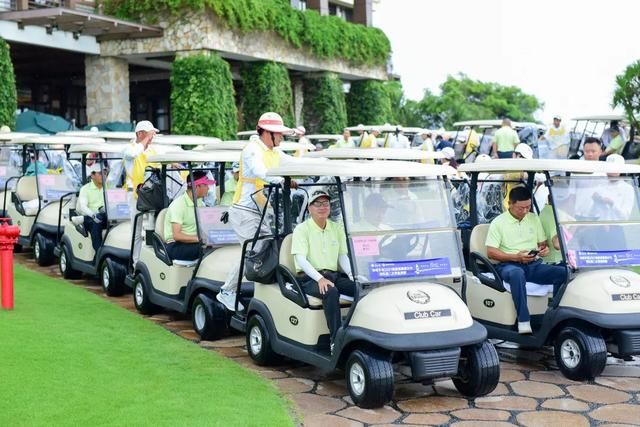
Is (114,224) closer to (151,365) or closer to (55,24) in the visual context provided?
(151,365)

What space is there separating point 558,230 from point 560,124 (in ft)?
44.1

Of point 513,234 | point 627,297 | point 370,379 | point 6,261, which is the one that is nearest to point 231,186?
point 6,261

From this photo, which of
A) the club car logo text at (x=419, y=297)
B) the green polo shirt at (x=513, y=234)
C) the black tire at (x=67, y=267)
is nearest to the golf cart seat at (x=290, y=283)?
the club car logo text at (x=419, y=297)

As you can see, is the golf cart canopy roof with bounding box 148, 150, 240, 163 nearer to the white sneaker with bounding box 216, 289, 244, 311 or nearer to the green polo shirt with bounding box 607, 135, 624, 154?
the white sneaker with bounding box 216, 289, 244, 311

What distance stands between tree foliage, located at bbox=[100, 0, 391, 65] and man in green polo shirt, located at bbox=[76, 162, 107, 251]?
43.5 ft

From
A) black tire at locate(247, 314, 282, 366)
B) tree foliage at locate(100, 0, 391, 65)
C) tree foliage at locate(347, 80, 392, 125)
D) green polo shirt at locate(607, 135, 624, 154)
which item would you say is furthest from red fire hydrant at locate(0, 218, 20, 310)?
tree foliage at locate(347, 80, 392, 125)

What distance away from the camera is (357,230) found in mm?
5992

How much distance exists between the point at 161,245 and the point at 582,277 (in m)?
3.85

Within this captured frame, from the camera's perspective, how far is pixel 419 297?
5805 mm

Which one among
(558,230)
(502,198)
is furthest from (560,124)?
(558,230)

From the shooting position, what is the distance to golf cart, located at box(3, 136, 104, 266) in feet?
37.9

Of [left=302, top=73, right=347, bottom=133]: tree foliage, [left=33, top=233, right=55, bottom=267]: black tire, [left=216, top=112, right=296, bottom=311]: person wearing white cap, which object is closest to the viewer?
[left=216, top=112, right=296, bottom=311]: person wearing white cap

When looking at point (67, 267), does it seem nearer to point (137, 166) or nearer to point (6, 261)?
point (137, 166)

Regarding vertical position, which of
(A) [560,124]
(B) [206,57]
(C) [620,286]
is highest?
(B) [206,57]
